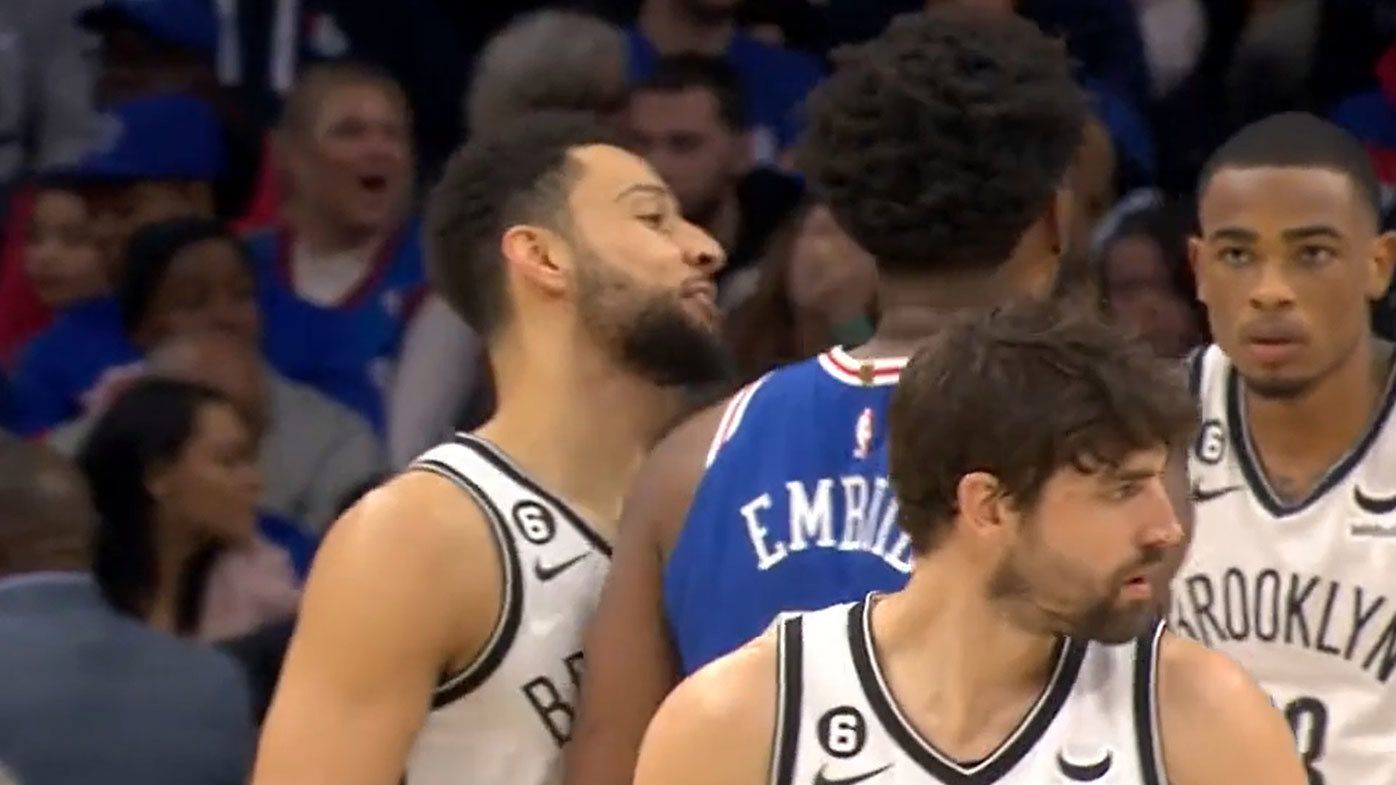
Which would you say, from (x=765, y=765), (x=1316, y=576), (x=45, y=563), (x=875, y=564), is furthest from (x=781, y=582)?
(x=45, y=563)

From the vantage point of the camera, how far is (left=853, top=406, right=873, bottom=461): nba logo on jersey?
11.0 ft

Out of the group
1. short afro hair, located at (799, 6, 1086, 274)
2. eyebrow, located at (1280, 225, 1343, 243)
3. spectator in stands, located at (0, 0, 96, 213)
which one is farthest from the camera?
spectator in stands, located at (0, 0, 96, 213)

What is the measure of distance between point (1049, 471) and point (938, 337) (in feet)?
0.60

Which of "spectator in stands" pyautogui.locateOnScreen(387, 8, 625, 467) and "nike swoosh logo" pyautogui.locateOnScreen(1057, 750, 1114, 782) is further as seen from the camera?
"spectator in stands" pyautogui.locateOnScreen(387, 8, 625, 467)

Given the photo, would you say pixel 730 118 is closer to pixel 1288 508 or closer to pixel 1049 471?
pixel 1288 508

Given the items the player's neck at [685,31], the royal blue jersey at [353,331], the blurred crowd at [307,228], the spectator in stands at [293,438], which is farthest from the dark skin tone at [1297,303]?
the player's neck at [685,31]

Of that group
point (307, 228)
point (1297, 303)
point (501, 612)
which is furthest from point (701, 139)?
point (501, 612)

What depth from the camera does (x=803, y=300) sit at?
591 centimetres

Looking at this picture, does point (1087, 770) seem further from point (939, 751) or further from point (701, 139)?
point (701, 139)

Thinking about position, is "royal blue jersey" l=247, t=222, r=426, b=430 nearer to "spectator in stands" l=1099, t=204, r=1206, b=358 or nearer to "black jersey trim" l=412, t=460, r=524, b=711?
"spectator in stands" l=1099, t=204, r=1206, b=358

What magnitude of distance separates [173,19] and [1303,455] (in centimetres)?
388

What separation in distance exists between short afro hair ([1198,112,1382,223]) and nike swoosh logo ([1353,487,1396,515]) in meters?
0.40

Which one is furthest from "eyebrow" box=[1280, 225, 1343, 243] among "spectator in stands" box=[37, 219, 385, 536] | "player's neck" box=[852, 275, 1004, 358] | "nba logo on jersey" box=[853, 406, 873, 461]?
"spectator in stands" box=[37, 219, 385, 536]

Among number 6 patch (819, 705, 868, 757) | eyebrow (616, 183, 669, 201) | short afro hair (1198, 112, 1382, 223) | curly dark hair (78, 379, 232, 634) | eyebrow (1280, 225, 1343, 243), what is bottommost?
curly dark hair (78, 379, 232, 634)
